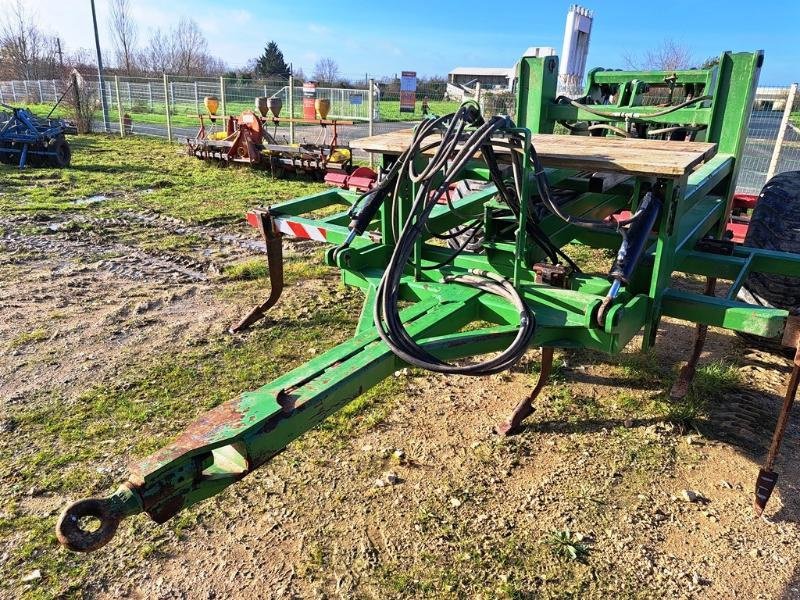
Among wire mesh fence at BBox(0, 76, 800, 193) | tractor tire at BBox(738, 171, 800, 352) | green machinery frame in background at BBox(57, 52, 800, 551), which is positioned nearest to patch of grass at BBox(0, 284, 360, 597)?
green machinery frame in background at BBox(57, 52, 800, 551)

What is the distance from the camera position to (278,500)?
9.07 ft

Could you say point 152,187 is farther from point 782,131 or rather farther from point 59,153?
point 782,131

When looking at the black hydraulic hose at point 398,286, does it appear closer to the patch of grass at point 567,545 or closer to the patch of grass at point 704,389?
the patch of grass at point 567,545

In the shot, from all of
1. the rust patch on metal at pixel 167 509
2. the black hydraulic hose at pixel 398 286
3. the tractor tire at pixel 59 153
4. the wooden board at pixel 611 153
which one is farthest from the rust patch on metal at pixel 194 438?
the tractor tire at pixel 59 153

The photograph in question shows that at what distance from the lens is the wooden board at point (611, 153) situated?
7.84ft

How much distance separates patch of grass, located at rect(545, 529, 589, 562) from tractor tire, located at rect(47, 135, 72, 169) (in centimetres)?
1237

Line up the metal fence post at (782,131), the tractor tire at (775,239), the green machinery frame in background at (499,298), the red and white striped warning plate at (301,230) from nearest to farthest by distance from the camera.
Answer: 1. the green machinery frame in background at (499,298)
2. the red and white striped warning plate at (301,230)
3. the tractor tire at (775,239)
4. the metal fence post at (782,131)

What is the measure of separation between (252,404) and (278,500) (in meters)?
1.18

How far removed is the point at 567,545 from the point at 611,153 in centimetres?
167

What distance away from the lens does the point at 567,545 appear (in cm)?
255

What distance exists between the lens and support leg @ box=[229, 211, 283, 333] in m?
3.66

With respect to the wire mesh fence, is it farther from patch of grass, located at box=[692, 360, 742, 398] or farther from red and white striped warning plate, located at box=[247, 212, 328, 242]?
patch of grass, located at box=[692, 360, 742, 398]

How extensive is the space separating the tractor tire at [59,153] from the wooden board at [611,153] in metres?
10.9

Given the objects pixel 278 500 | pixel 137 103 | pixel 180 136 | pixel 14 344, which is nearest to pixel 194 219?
pixel 14 344
